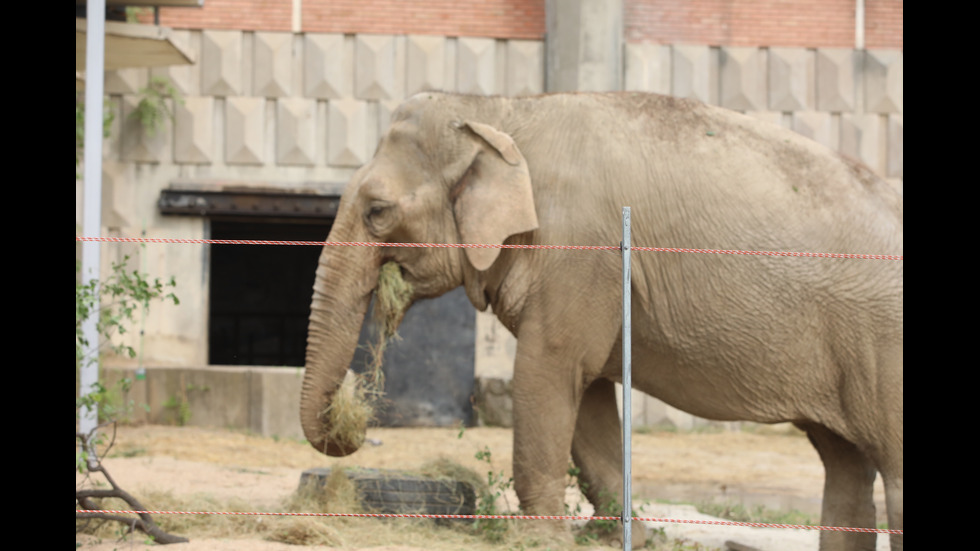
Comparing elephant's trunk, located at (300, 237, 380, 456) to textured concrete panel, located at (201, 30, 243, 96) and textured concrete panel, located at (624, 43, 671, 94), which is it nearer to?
textured concrete panel, located at (201, 30, 243, 96)

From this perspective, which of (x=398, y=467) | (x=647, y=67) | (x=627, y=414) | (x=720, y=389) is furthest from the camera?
(x=647, y=67)

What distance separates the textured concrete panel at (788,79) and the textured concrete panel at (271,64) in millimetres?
5629

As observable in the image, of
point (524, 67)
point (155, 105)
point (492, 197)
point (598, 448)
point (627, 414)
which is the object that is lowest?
point (598, 448)

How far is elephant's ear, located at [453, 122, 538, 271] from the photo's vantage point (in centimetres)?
627

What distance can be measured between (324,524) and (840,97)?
33.2ft

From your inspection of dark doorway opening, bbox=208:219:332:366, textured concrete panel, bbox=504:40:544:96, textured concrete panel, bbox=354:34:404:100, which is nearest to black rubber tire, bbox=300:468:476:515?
textured concrete panel, bbox=354:34:404:100

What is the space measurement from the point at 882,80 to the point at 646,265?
29.1 feet

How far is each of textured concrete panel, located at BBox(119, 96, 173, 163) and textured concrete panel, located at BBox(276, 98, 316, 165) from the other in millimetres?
1221

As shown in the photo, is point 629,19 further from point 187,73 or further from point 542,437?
point 542,437

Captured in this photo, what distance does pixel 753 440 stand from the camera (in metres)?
13.3

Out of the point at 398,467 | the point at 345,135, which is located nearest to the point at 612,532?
the point at 398,467

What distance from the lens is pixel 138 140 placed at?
13203 millimetres

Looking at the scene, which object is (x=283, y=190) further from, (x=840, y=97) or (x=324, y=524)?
(x=324, y=524)
